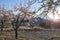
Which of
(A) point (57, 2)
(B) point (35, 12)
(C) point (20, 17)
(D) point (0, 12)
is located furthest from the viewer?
(D) point (0, 12)

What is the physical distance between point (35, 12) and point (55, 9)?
29.7 inches

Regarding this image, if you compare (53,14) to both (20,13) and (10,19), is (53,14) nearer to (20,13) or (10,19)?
(20,13)

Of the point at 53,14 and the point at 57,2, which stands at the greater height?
the point at 57,2

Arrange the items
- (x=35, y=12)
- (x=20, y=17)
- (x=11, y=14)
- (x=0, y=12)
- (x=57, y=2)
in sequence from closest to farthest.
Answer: (x=57, y=2)
(x=35, y=12)
(x=20, y=17)
(x=11, y=14)
(x=0, y=12)

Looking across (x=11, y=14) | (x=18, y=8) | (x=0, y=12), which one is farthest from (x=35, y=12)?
(x=0, y=12)

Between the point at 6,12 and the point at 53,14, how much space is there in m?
27.9

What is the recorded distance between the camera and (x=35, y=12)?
657 centimetres

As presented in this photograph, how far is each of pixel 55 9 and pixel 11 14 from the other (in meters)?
26.1

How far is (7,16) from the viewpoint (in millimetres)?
33344

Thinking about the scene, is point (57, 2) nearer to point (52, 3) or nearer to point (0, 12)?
point (52, 3)

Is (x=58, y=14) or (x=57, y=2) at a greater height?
(x=57, y=2)

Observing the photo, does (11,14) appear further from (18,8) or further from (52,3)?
(52,3)

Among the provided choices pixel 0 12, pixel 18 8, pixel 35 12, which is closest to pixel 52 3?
pixel 35 12

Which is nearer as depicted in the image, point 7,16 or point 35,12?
point 35,12
